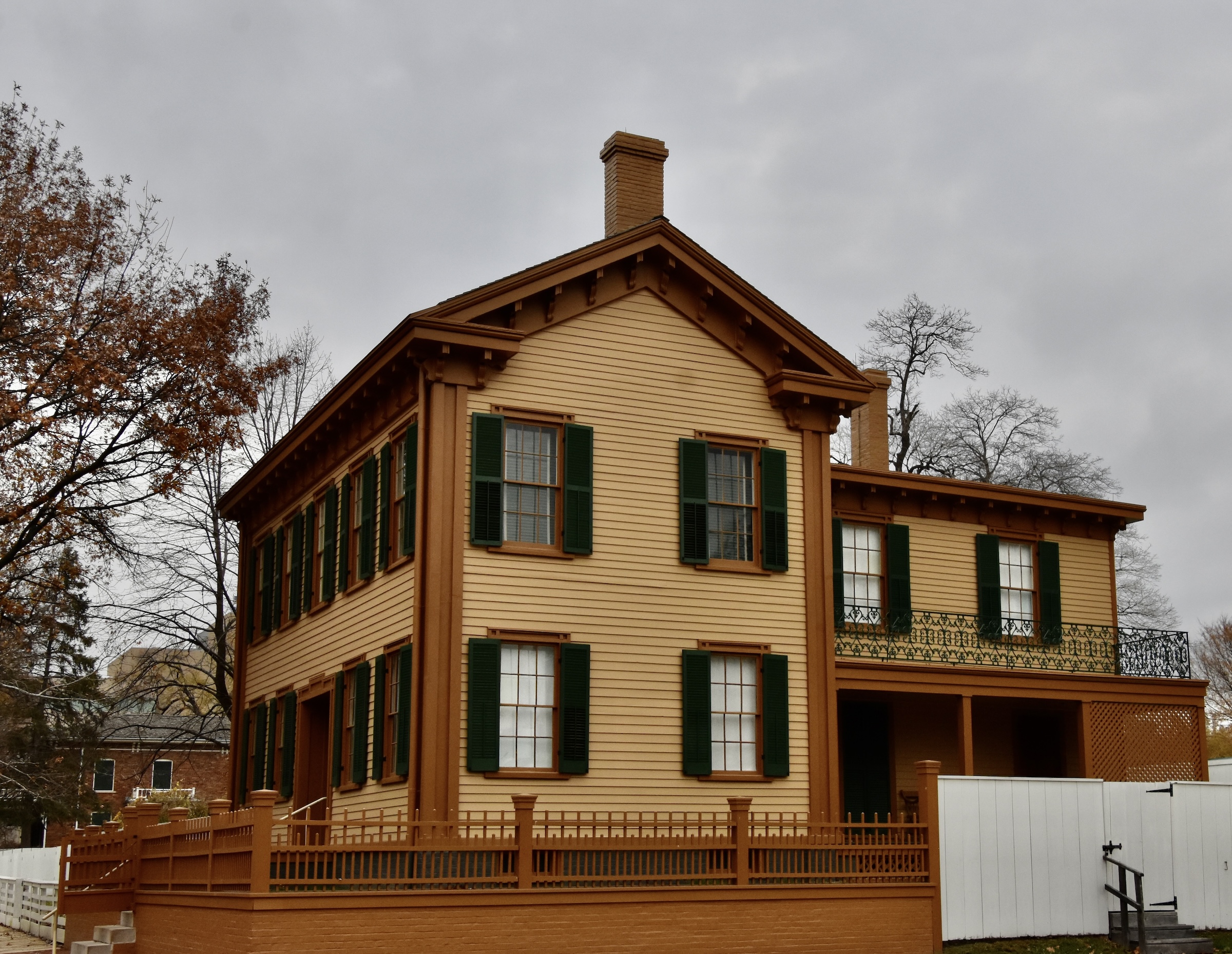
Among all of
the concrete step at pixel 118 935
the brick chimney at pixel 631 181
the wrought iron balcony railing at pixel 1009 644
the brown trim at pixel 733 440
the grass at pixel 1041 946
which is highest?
the brick chimney at pixel 631 181

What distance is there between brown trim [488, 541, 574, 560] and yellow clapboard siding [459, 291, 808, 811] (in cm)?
10

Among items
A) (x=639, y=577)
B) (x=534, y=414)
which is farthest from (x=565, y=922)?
(x=534, y=414)

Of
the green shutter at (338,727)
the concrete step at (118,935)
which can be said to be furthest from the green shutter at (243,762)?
the green shutter at (338,727)

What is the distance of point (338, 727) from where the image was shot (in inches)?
875

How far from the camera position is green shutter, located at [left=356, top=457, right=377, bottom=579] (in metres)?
21.8

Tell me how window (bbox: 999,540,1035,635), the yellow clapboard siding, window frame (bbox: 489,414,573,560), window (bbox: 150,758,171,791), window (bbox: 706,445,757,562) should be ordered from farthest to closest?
window (bbox: 150,758,171,791) < window (bbox: 999,540,1035,635) < window (bbox: 706,445,757,562) < window frame (bbox: 489,414,573,560) < the yellow clapboard siding

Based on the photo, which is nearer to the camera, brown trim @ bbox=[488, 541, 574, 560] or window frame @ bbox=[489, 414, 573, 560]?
brown trim @ bbox=[488, 541, 574, 560]

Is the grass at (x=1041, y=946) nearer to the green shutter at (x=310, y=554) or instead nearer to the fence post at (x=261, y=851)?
the fence post at (x=261, y=851)

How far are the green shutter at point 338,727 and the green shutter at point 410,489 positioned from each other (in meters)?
3.57

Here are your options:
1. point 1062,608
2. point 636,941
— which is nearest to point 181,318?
point 636,941

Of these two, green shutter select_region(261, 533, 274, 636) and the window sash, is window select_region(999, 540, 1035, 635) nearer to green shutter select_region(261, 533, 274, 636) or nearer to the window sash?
the window sash

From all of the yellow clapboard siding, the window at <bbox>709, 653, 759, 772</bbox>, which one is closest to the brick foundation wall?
the yellow clapboard siding

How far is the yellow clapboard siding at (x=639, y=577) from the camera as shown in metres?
19.8

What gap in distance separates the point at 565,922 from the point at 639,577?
18.4 feet
